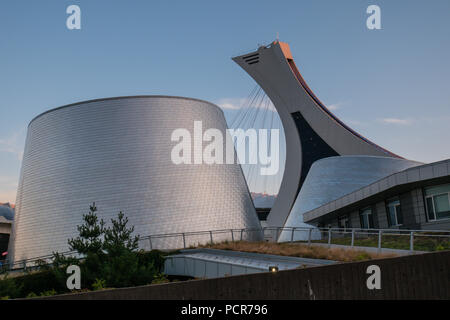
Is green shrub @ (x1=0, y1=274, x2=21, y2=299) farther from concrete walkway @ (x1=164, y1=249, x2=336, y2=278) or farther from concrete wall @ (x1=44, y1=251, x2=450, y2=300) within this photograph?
concrete wall @ (x1=44, y1=251, x2=450, y2=300)

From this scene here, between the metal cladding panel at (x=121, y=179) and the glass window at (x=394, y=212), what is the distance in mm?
11567

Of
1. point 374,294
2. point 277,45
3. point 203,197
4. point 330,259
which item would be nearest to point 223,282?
point 374,294

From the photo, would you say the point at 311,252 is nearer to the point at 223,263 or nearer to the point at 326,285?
the point at 223,263

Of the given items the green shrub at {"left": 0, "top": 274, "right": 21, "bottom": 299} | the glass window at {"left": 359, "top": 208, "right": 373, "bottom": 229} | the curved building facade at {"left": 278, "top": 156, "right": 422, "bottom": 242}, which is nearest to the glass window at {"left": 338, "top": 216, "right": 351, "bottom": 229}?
the glass window at {"left": 359, "top": 208, "right": 373, "bottom": 229}

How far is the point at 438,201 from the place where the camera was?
18.1 meters

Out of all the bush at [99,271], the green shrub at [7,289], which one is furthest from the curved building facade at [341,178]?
the green shrub at [7,289]

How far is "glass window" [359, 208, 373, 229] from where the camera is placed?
23.3 m

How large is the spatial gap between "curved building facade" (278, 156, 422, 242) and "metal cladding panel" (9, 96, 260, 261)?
149 inches

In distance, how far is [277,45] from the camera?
46.4 metres

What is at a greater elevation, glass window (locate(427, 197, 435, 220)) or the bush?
glass window (locate(427, 197, 435, 220))

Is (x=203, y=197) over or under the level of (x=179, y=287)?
over

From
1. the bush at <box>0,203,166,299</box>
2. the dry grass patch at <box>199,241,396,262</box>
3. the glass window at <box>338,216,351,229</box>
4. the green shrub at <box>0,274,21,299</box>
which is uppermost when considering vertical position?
the glass window at <box>338,216,351,229</box>
